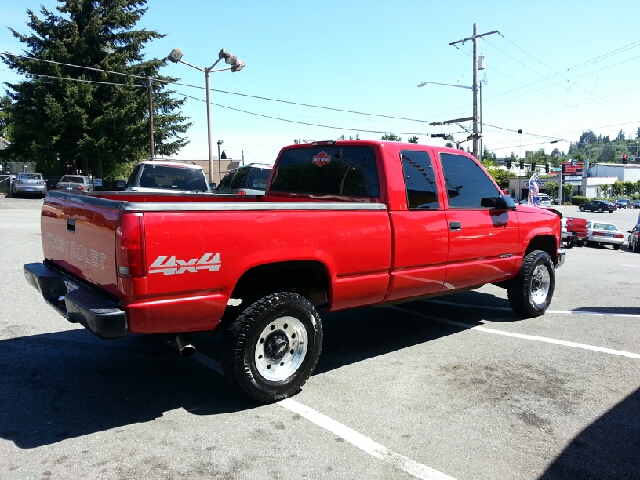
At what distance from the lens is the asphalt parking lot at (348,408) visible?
3184 mm

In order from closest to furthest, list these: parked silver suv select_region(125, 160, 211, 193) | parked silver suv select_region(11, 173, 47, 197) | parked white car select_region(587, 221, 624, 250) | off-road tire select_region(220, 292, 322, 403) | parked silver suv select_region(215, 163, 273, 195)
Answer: off-road tire select_region(220, 292, 322, 403) < parked silver suv select_region(125, 160, 211, 193) < parked silver suv select_region(215, 163, 273, 195) < parked white car select_region(587, 221, 624, 250) < parked silver suv select_region(11, 173, 47, 197)

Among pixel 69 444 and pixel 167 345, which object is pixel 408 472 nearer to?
pixel 69 444

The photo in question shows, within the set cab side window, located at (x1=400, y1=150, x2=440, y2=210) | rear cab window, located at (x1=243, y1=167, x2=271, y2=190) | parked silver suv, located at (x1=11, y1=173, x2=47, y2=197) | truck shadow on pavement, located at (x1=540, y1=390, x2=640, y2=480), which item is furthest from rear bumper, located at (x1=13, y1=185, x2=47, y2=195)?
truck shadow on pavement, located at (x1=540, y1=390, x2=640, y2=480)

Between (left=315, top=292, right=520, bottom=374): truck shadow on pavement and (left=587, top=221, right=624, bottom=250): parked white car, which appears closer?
(left=315, top=292, right=520, bottom=374): truck shadow on pavement

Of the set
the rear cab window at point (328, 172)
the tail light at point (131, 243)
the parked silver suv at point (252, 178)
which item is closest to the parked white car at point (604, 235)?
the parked silver suv at point (252, 178)

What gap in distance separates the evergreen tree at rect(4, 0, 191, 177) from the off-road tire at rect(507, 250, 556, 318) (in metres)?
37.2

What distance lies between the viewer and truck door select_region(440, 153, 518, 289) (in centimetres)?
536

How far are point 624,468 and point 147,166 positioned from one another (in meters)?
11.7

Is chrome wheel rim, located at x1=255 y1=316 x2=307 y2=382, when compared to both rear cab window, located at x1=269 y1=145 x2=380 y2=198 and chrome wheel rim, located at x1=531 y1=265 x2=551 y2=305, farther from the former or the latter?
chrome wheel rim, located at x1=531 y1=265 x2=551 y2=305

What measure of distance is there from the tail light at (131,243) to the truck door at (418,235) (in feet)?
7.22

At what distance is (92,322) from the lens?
3.36 metres

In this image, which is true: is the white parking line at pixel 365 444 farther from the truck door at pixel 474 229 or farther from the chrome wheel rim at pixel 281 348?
the truck door at pixel 474 229

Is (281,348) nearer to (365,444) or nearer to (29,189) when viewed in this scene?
(365,444)

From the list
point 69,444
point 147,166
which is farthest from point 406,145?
point 147,166
